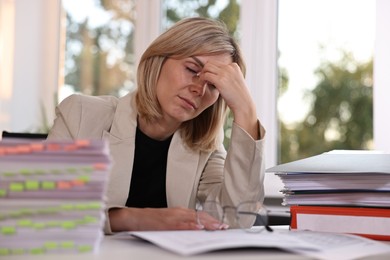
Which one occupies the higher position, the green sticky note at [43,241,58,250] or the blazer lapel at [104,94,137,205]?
the blazer lapel at [104,94,137,205]

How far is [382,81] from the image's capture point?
3.15 metres

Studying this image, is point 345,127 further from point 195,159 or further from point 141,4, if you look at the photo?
point 195,159

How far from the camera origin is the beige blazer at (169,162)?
1.82 meters

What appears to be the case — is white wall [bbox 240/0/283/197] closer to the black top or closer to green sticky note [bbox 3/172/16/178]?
the black top

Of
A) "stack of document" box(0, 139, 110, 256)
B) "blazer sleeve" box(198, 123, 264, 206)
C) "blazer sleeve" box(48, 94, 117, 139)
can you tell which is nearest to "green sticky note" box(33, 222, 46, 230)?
"stack of document" box(0, 139, 110, 256)

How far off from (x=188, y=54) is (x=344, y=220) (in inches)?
29.3

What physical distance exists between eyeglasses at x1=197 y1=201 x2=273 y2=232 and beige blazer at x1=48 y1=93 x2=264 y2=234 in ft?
1.62

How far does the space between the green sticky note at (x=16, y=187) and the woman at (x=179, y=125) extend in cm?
87

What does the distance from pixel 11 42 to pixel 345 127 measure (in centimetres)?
220

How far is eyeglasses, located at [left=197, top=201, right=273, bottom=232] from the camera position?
4.11 feet

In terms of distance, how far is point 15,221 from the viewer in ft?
3.15

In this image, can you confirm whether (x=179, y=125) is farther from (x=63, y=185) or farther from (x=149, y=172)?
(x=63, y=185)

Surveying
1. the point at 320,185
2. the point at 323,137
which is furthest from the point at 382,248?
the point at 323,137

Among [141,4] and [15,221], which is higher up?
[141,4]
